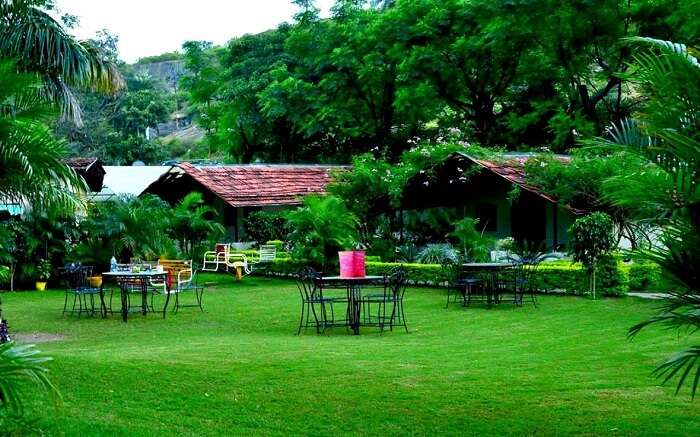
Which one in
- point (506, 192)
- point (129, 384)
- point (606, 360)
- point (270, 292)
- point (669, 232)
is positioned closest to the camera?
point (669, 232)

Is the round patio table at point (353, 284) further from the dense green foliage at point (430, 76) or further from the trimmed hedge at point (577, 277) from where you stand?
the dense green foliage at point (430, 76)

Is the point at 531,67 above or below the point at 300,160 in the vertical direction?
above

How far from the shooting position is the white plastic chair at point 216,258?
26.7 m

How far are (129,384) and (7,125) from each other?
332cm

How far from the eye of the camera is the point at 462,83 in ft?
119

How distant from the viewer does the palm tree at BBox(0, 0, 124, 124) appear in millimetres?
15938

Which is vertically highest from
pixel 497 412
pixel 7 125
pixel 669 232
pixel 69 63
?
pixel 69 63

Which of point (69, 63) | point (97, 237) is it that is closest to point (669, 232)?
point (69, 63)

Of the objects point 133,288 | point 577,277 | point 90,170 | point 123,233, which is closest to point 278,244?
point 123,233

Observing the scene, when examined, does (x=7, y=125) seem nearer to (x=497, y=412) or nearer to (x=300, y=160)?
(x=497, y=412)

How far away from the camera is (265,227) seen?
3173cm

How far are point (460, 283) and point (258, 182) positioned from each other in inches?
638

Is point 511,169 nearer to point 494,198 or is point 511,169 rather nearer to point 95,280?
point 494,198

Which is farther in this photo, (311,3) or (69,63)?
(311,3)
